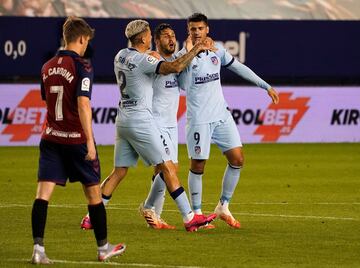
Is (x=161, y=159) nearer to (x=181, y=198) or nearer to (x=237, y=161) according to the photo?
(x=181, y=198)

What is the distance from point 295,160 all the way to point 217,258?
11.9 meters

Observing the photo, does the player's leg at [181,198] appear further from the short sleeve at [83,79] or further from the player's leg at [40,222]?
the short sleeve at [83,79]

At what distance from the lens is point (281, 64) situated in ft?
92.7

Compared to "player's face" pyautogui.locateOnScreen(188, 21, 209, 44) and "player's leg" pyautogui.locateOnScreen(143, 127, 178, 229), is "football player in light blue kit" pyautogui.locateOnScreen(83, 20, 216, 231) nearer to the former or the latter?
"player's leg" pyautogui.locateOnScreen(143, 127, 178, 229)

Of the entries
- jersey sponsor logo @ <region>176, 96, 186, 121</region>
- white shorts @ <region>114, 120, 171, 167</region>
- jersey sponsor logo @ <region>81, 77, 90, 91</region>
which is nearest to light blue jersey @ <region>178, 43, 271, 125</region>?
white shorts @ <region>114, 120, 171, 167</region>

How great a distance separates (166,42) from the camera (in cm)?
1279

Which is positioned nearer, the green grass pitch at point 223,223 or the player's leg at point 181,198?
the green grass pitch at point 223,223

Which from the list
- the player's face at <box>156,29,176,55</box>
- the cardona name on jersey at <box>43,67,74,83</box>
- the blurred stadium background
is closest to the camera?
the cardona name on jersey at <box>43,67,74,83</box>

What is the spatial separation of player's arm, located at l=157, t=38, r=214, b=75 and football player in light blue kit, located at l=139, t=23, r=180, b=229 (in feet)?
3.42

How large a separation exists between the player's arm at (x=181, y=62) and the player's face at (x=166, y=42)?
37.6 inches

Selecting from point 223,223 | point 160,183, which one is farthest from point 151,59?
point 223,223

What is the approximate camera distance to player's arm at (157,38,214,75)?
37.9 feet

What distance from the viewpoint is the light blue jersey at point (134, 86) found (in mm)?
12039

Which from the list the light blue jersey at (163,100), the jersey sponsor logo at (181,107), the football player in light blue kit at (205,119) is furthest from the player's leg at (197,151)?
the jersey sponsor logo at (181,107)
